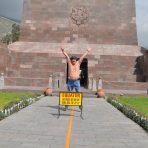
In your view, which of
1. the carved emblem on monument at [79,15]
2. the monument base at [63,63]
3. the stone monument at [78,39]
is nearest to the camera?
the monument base at [63,63]

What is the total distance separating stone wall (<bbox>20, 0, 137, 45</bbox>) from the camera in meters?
35.3

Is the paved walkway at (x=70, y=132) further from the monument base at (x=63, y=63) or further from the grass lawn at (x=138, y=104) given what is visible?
the monument base at (x=63, y=63)

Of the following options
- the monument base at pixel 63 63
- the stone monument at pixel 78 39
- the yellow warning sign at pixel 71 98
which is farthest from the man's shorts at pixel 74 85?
the stone monument at pixel 78 39

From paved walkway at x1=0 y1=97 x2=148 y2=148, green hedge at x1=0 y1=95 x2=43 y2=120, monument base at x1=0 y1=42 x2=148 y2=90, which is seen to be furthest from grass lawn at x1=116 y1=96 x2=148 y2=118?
monument base at x1=0 y1=42 x2=148 y2=90

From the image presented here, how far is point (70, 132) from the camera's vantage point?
863 cm

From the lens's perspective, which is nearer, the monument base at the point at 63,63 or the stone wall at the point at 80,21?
the monument base at the point at 63,63

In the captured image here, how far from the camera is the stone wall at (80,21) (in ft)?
116

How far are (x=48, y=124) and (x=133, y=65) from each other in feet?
77.9

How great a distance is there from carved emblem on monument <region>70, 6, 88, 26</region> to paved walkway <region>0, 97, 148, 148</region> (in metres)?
24.5

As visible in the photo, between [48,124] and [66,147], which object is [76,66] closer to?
[48,124]

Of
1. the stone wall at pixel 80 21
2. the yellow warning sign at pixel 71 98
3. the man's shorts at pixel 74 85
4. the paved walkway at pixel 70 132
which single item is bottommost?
the paved walkway at pixel 70 132

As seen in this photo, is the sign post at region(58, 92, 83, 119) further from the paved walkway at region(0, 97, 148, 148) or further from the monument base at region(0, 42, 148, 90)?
the monument base at region(0, 42, 148, 90)

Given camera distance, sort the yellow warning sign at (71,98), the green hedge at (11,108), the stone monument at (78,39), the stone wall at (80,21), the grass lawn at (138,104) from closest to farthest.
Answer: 1. the green hedge at (11,108)
2. the yellow warning sign at (71,98)
3. the grass lawn at (138,104)
4. the stone monument at (78,39)
5. the stone wall at (80,21)

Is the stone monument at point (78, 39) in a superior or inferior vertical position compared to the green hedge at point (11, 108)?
superior
